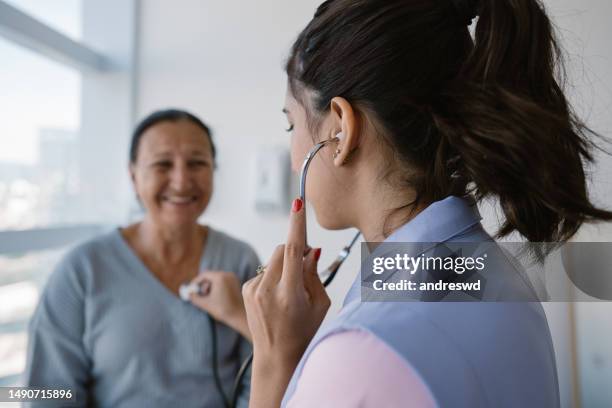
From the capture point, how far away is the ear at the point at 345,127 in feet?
1.66

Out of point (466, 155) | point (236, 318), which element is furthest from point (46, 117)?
point (466, 155)

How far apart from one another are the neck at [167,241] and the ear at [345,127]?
2.41 ft

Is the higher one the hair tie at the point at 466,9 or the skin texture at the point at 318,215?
the hair tie at the point at 466,9

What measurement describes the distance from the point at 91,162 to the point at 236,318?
2.49 feet

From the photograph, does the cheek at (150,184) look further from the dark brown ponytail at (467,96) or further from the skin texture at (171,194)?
the dark brown ponytail at (467,96)

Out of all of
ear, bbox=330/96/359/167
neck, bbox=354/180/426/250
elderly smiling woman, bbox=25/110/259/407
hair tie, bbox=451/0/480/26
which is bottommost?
elderly smiling woman, bbox=25/110/259/407

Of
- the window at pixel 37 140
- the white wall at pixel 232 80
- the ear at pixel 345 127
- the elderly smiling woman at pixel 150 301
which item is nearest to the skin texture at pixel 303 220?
the ear at pixel 345 127

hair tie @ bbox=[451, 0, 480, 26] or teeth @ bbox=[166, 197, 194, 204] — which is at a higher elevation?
hair tie @ bbox=[451, 0, 480, 26]

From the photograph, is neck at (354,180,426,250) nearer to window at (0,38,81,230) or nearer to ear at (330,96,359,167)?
ear at (330,96,359,167)

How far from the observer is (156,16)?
4.60 feet

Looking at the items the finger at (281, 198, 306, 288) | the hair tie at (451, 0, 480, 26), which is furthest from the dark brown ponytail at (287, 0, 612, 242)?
the finger at (281, 198, 306, 288)

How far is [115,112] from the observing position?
1.43 meters

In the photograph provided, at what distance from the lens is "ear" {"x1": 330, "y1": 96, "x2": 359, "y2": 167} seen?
0.51 metres

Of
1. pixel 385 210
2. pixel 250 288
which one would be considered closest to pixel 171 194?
pixel 250 288
